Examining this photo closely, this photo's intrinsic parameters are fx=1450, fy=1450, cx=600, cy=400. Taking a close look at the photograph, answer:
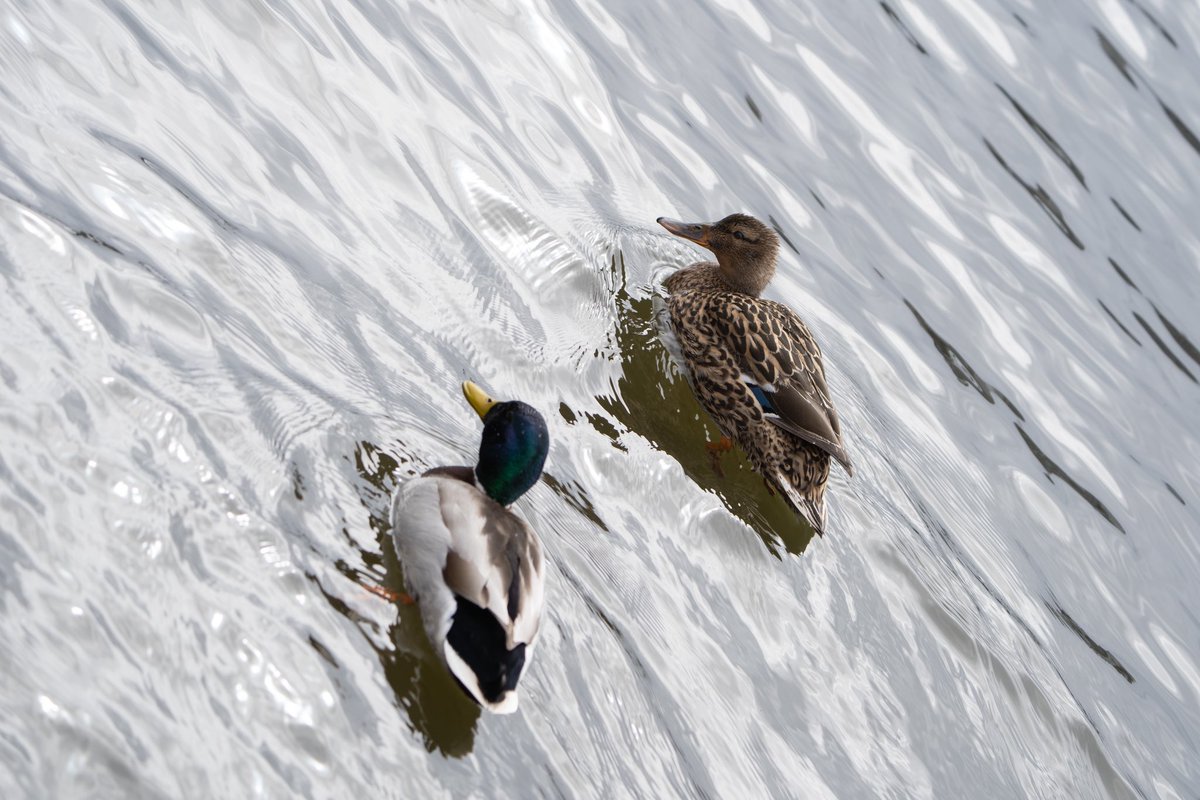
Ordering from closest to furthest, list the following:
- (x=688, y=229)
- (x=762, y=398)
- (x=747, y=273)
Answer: (x=762, y=398) → (x=688, y=229) → (x=747, y=273)

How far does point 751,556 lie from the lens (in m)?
5.93

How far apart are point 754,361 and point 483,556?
2.56m

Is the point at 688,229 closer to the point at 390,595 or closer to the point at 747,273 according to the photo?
the point at 747,273

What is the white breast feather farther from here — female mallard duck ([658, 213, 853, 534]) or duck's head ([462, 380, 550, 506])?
female mallard duck ([658, 213, 853, 534])

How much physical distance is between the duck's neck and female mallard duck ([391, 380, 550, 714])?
282 cm

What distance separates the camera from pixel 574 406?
624 cm

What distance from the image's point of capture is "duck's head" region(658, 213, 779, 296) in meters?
7.70

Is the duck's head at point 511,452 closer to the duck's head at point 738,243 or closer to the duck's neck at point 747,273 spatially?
the duck's head at point 738,243

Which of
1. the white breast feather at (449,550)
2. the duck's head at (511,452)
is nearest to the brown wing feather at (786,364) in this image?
the duck's head at (511,452)

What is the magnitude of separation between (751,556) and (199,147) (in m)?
2.94

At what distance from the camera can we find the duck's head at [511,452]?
203 inches

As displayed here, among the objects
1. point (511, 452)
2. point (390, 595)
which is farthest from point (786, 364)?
point (390, 595)

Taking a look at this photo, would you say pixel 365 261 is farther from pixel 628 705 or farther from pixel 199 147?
pixel 628 705

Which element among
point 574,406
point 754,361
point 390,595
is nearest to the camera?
point 390,595
